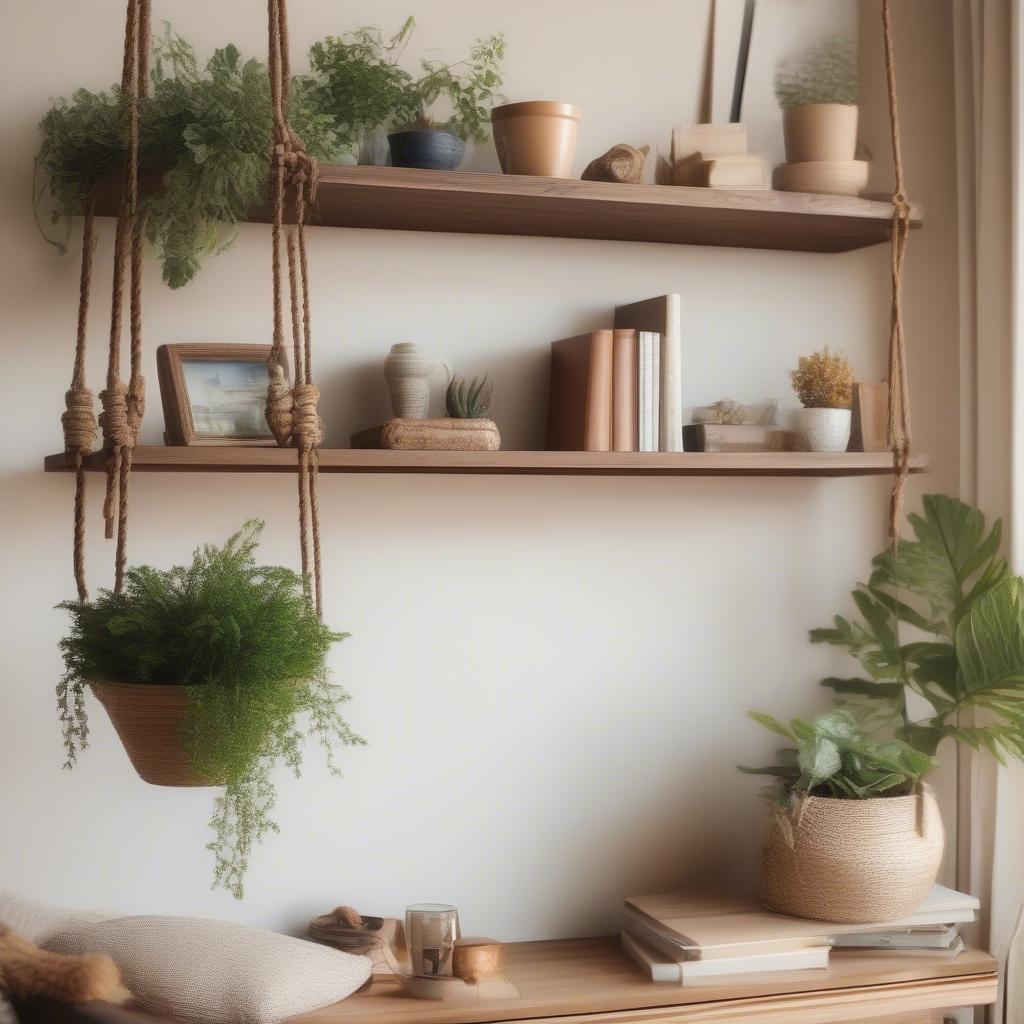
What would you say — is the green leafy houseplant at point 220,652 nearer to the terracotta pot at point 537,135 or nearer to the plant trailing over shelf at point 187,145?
the plant trailing over shelf at point 187,145

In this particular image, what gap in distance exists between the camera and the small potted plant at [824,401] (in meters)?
2.15

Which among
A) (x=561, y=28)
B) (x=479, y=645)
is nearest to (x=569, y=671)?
(x=479, y=645)

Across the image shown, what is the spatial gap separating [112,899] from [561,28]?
67.5 inches

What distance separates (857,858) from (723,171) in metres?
1.16

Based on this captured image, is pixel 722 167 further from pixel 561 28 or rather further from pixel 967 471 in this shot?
pixel 967 471

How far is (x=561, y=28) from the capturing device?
7.51 feet

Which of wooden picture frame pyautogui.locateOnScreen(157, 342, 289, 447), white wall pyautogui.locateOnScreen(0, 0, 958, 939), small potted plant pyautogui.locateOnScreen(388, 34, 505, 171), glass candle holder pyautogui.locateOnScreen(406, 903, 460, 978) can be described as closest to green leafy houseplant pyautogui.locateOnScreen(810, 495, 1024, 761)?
white wall pyautogui.locateOnScreen(0, 0, 958, 939)

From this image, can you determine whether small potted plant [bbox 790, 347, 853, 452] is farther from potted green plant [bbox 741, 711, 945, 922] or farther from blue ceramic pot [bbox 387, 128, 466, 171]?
blue ceramic pot [bbox 387, 128, 466, 171]

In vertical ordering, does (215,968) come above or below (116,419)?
below

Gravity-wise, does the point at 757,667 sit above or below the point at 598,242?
below

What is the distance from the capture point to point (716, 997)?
194 centimetres

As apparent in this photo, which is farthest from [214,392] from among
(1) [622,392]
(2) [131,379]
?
(1) [622,392]

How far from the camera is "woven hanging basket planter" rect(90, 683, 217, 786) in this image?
1634 millimetres

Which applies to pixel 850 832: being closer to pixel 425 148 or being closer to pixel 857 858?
pixel 857 858
